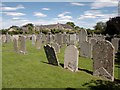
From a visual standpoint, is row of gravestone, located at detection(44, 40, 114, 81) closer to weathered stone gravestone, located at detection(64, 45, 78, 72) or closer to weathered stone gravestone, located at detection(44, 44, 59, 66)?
weathered stone gravestone, located at detection(64, 45, 78, 72)

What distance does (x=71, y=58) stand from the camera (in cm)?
1195

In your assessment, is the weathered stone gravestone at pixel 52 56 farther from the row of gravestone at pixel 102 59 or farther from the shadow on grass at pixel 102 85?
the shadow on grass at pixel 102 85

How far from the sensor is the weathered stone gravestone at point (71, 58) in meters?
11.7

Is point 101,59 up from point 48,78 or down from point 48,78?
up

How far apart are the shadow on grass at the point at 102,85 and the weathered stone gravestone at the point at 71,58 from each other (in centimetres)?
206

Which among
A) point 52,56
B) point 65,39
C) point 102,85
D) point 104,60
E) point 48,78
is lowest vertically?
point 102,85

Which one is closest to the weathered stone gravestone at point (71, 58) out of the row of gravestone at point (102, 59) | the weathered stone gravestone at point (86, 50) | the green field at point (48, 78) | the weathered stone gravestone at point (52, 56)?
the row of gravestone at point (102, 59)

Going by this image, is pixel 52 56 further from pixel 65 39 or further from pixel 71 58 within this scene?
pixel 65 39

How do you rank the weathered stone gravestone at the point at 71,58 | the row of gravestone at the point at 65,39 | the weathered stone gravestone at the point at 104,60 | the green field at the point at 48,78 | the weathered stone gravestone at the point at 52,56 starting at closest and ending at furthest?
the green field at the point at 48,78 < the weathered stone gravestone at the point at 104,60 < the weathered stone gravestone at the point at 71,58 < the weathered stone gravestone at the point at 52,56 < the row of gravestone at the point at 65,39

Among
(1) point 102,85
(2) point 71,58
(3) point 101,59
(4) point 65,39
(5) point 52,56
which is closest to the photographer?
(1) point 102,85

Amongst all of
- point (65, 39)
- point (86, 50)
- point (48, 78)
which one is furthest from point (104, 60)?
A: point (65, 39)

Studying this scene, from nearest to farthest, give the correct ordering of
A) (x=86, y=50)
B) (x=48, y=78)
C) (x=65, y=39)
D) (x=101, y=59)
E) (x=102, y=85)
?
(x=102, y=85) < (x=48, y=78) < (x=101, y=59) < (x=86, y=50) < (x=65, y=39)

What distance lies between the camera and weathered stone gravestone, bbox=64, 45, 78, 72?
460 inches

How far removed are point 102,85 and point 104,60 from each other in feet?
4.99
